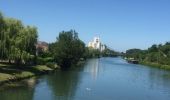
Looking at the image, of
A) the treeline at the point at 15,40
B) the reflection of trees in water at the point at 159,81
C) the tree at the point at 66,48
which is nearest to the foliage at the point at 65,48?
the tree at the point at 66,48

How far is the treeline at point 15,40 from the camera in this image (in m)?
54.1

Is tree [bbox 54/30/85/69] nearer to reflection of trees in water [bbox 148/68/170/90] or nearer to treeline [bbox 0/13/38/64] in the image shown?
reflection of trees in water [bbox 148/68/170/90]

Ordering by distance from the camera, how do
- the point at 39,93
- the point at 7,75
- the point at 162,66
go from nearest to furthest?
the point at 39,93 → the point at 7,75 → the point at 162,66

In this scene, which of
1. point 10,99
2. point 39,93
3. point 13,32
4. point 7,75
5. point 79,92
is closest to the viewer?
point 10,99

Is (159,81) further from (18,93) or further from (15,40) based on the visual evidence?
(18,93)

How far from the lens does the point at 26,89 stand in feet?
141

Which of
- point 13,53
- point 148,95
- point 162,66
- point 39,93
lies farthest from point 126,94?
point 162,66

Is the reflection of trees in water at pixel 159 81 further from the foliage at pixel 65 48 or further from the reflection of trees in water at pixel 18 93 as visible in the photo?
the reflection of trees in water at pixel 18 93

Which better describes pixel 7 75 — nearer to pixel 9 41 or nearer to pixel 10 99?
pixel 9 41

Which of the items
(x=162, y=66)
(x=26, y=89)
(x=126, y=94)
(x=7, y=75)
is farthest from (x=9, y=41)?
(x=162, y=66)

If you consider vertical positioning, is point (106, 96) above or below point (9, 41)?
below

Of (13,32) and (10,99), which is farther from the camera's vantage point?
(13,32)

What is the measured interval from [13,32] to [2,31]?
12.5 feet

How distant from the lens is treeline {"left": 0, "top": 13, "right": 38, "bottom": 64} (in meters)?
54.1
